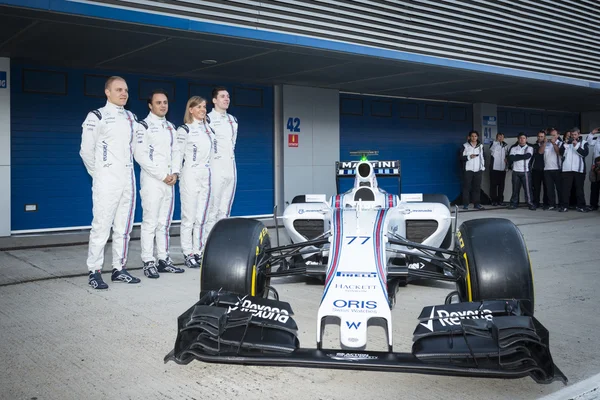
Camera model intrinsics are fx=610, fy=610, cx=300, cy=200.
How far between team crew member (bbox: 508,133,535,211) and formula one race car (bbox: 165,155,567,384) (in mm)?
11072

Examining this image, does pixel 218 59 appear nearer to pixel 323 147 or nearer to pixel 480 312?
pixel 323 147

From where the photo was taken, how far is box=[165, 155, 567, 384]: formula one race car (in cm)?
306

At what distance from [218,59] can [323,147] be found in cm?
415

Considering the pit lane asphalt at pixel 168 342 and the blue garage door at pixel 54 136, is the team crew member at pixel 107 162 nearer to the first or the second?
the pit lane asphalt at pixel 168 342

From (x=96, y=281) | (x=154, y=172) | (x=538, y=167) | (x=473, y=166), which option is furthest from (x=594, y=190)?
(x=96, y=281)

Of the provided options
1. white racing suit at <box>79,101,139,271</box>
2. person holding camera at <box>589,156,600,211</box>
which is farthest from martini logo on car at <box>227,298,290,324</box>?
person holding camera at <box>589,156,600,211</box>

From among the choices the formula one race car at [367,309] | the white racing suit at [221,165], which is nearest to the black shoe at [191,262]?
the white racing suit at [221,165]

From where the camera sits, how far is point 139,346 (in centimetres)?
397

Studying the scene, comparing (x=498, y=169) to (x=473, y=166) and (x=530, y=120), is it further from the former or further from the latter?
(x=530, y=120)

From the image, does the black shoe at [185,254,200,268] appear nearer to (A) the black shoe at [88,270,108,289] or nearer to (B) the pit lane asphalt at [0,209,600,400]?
(B) the pit lane asphalt at [0,209,600,400]

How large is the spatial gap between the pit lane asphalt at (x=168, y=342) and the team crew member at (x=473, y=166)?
8.31 meters

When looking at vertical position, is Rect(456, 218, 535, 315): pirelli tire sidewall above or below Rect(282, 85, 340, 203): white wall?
below

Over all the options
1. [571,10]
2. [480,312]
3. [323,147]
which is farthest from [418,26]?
[480,312]

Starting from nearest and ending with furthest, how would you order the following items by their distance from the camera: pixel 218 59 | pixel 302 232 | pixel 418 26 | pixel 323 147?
pixel 302 232, pixel 218 59, pixel 418 26, pixel 323 147
